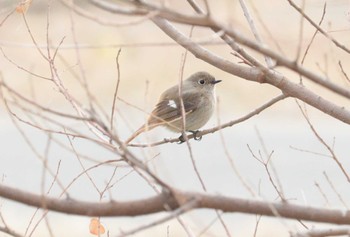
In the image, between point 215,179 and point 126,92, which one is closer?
point 215,179

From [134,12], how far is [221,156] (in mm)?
10880

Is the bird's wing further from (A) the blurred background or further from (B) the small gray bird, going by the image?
(A) the blurred background

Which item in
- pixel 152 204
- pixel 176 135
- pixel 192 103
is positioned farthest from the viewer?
pixel 176 135

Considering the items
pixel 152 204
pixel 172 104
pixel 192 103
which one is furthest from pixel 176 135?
pixel 152 204

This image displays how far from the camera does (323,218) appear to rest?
263 centimetres

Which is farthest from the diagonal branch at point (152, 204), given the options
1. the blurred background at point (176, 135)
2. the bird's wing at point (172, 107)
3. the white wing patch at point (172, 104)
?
the blurred background at point (176, 135)

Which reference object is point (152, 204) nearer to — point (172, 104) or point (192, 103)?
point (172, 104)

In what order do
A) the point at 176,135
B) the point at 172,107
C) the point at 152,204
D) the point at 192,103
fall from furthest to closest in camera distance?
the point at 176,135 < the point at 192,103 < the point at 172,107 < the point at 152,204

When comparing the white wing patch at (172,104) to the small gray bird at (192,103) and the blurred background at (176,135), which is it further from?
the blurred background at (176,135)

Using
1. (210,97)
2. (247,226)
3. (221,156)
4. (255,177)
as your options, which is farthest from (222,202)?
(221,156)

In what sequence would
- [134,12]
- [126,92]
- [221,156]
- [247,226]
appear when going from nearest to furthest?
1. [134,12]
2. [247,226]
3. [221,156]
4. [126,92]

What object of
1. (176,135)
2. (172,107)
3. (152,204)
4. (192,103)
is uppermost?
(176,135)

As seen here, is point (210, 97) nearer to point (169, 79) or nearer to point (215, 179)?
point (215, 179)

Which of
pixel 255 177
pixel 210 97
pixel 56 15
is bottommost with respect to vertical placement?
pixel 210 97
